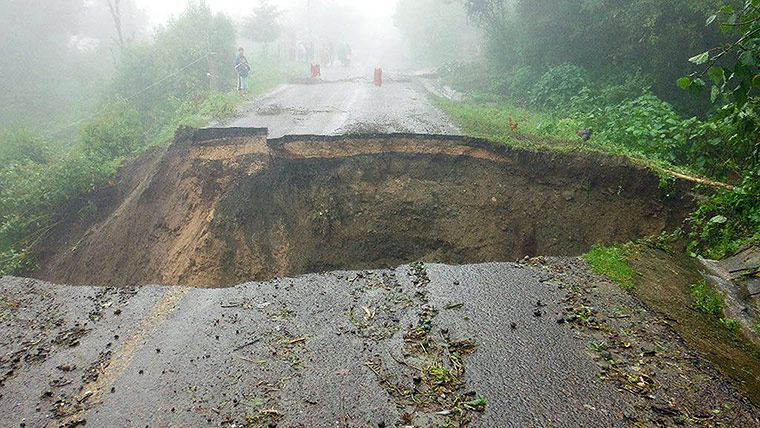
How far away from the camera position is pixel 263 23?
24.4 meters

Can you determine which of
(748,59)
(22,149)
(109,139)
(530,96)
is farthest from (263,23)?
(748,59)

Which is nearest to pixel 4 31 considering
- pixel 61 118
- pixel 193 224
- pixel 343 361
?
pixel 61 118

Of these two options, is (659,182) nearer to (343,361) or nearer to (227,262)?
(343,361)

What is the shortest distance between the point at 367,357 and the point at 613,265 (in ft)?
10.1

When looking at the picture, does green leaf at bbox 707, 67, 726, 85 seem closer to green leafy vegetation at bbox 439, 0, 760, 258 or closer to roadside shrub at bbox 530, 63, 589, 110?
green leafy vegetation at bbox 439, 0, 760, 258

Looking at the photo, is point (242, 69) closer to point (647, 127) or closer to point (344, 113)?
point (344, 113)

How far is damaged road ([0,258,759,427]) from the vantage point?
2.74 m

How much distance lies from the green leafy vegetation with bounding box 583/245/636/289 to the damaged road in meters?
0.17

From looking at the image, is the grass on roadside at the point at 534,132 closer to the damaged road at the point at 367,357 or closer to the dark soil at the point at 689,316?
the dark soil at the point at 689,316

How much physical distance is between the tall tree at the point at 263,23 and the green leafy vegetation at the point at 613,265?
24768 millimetres

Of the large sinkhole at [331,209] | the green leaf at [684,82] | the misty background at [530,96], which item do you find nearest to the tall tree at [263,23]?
the misty background at [530,96]

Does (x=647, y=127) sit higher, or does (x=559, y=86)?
(x=559, y=86)

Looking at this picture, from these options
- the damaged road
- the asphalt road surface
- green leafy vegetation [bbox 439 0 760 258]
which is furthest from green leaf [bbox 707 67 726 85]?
the asphalt road surface

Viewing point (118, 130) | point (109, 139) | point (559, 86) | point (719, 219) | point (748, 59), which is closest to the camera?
point (748, 59)
